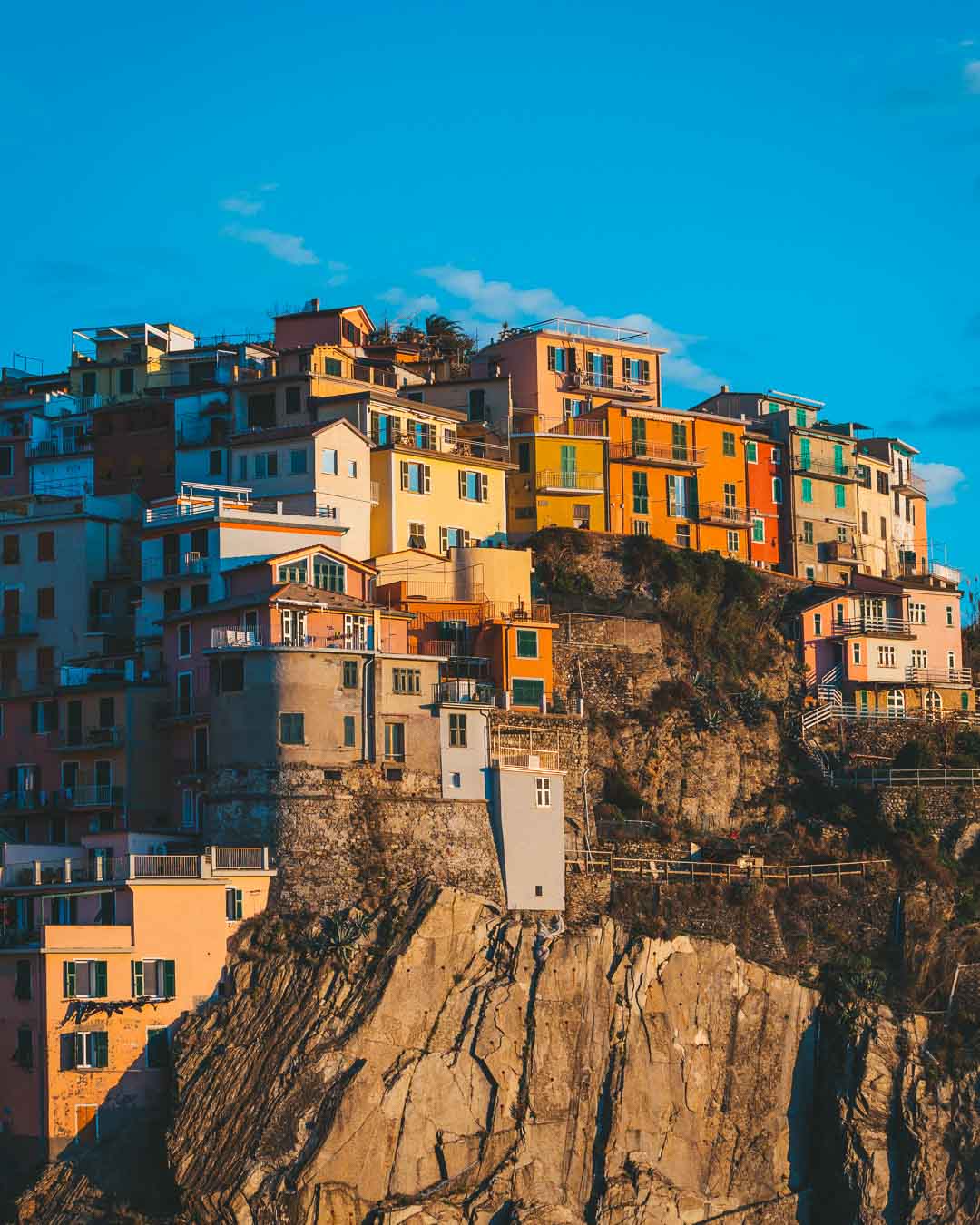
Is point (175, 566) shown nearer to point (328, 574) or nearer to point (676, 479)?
point (328, 574)

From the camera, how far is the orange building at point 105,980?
8250 cm

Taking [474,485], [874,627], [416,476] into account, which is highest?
[416,476]

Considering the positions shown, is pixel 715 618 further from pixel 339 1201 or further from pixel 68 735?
pixel 339 1201

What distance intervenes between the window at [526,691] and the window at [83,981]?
20671 mm

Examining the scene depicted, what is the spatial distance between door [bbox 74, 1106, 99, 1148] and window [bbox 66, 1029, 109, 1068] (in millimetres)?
1392

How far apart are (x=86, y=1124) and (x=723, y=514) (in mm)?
46022

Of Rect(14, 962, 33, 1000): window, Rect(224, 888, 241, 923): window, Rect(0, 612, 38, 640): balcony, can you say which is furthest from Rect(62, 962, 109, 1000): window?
Rect(0, 612, 38, 640): balcony

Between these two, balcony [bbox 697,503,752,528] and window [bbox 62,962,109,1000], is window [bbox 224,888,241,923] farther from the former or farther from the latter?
balcony [bbox 697,503,752,528]

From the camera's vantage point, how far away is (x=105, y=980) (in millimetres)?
83250

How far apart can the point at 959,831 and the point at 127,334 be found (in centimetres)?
4720

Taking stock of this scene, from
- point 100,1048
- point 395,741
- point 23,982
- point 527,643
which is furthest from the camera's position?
point 527,643

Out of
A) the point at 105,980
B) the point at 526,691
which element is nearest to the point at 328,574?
the point at 526,691

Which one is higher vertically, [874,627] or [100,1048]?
[874,627]

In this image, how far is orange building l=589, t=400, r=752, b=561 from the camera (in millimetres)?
113875
